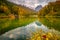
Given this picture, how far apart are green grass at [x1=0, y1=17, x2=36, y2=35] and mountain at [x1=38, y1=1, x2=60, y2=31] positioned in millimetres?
131

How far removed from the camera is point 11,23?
1.60 m

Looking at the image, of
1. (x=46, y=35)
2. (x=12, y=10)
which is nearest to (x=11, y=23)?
(x=12, y=10)

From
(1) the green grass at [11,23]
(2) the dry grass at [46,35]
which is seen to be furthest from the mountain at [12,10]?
(2) the dry grass at [46,35]

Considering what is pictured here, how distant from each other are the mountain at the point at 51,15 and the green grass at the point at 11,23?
13 centimetres

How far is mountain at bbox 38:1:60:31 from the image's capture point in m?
1.60

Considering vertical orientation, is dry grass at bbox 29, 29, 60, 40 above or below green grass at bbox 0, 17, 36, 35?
below

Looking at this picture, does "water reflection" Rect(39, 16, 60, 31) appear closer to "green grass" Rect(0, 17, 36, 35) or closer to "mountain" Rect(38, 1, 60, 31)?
"mountain" Rect(38, 1, 60, 31)

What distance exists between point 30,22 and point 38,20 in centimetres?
11

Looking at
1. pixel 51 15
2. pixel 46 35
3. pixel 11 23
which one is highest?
pixel 51 15

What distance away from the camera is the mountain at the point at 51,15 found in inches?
62.9

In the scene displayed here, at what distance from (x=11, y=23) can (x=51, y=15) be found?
53cm

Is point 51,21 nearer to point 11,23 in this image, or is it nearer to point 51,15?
point 51,15

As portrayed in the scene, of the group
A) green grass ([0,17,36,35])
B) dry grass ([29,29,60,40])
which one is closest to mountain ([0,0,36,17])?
green grass ([0,17,36,35])

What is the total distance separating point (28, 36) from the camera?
1.57 m
